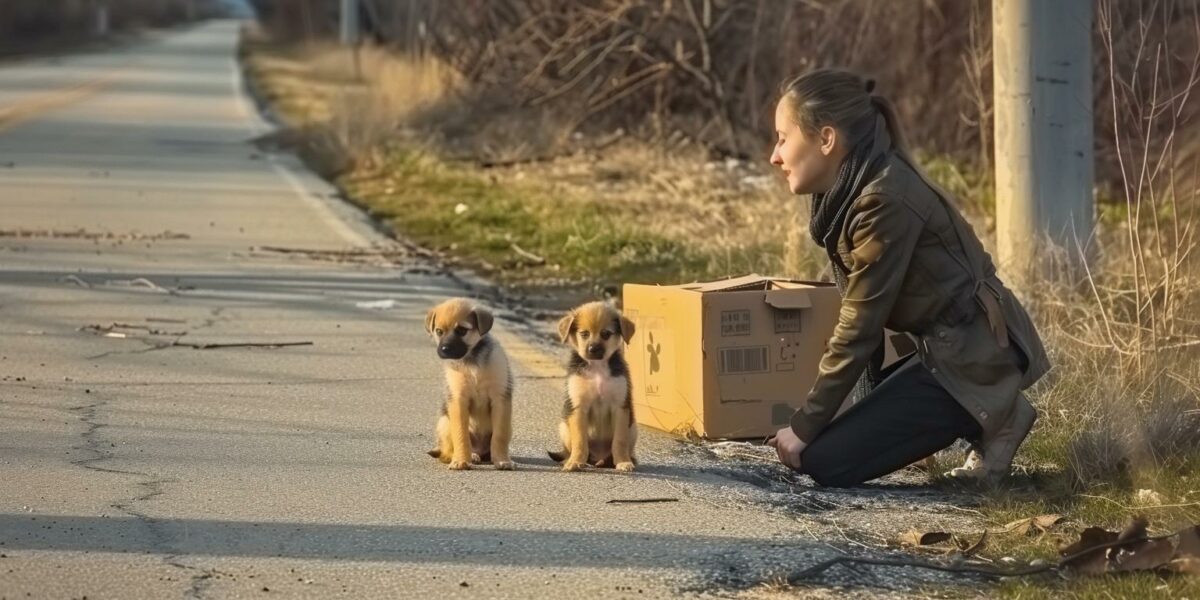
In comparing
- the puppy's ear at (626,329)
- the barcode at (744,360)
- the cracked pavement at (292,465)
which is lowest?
the cracked pavement at (292,465)

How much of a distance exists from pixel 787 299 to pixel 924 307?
3.99 ft

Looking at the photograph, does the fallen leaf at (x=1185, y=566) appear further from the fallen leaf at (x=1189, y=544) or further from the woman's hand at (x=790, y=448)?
the woman's hand at (x=790, y=448)

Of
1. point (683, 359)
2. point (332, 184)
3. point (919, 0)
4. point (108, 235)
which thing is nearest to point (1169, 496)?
point (683, 359)

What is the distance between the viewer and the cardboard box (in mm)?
7930

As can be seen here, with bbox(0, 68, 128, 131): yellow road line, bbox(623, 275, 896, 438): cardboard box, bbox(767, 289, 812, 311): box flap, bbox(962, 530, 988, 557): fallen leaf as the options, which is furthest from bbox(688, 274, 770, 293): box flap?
bbox(0, 68, 128, 131): yellow road line

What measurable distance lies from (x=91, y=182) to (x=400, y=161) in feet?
11.7

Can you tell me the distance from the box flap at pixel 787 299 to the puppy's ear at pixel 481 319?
1.26 m

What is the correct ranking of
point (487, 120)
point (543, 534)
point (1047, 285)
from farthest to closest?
point (487, 120) → point (1047, 285) → point (543, 534)

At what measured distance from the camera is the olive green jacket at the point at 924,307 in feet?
22.1

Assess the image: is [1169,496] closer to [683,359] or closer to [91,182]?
[683,359]

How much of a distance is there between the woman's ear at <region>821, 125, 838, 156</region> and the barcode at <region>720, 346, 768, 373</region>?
1341mm

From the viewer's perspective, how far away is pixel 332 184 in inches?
827

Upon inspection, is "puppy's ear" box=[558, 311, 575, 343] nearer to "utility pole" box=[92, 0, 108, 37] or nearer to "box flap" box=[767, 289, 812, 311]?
"box flap" box=[767, 289, 812, 311]

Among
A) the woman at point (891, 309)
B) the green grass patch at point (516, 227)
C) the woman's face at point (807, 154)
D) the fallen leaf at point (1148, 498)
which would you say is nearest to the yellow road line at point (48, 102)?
the green grass patch at point (516, 227)
